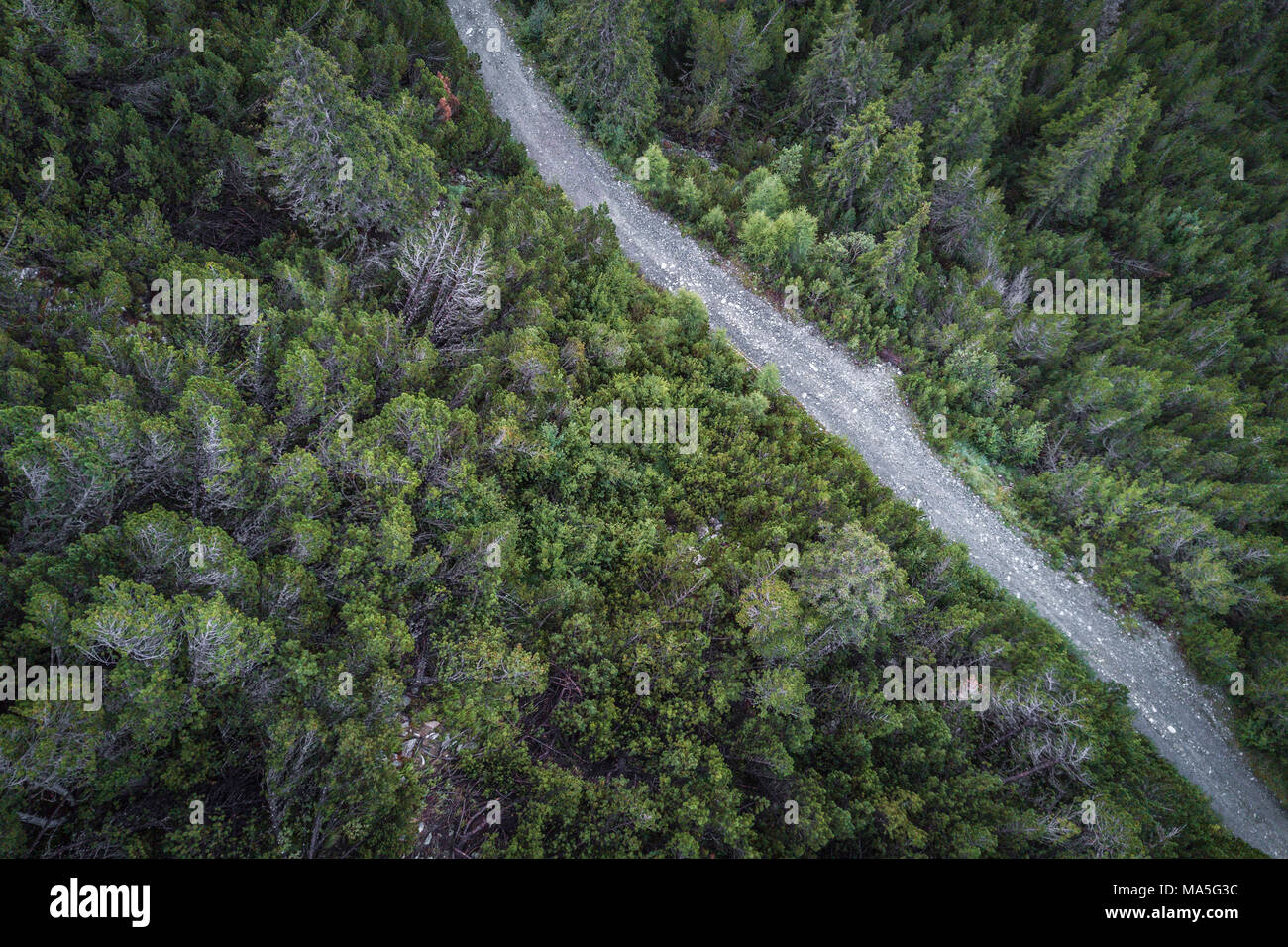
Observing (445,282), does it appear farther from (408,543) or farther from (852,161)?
(852,161)

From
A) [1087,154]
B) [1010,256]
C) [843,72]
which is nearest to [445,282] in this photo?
[843,72]

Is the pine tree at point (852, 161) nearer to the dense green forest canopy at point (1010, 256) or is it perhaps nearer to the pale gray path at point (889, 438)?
the dense green forest canopy at point (1010, 256)

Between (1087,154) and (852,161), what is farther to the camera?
(1087,154)

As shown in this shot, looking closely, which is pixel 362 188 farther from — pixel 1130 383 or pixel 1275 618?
pixel 1275 618

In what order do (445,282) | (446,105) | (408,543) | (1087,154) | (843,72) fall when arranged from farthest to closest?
(1087,154) → (843,72) → (446,105) → (445,282) → (408,543)

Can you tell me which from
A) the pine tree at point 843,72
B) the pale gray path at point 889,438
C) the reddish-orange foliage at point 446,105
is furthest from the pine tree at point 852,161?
the reddish-orange foliage at point 446,105

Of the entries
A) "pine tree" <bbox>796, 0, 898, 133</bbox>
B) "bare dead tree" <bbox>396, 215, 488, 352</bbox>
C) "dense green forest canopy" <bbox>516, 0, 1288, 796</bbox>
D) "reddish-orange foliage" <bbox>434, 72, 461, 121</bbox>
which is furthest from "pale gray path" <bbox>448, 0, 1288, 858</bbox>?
A: "pine tree" <bbox>796, 0, 898, 133</bbox>
